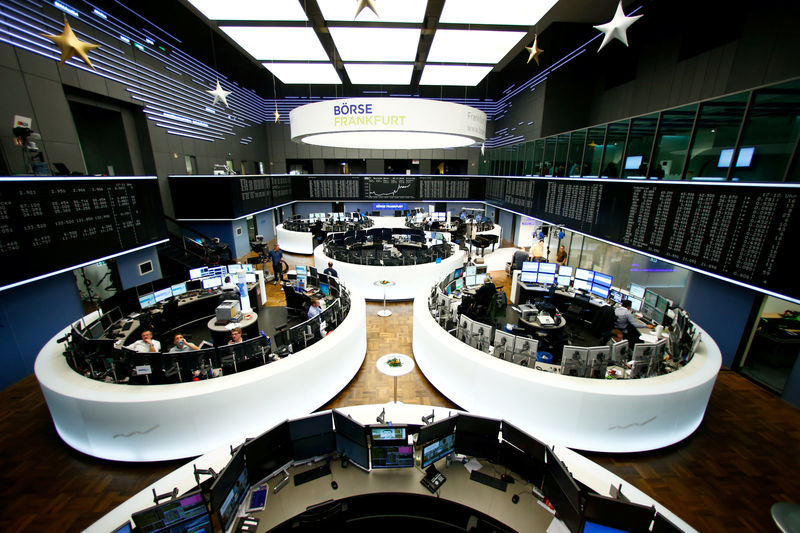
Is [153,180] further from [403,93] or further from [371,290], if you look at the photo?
[403,93]

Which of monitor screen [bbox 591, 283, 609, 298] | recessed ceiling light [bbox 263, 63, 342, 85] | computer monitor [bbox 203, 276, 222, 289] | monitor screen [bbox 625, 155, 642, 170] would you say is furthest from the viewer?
recessed ceiling light [bbox 263, 63, 342, 85]

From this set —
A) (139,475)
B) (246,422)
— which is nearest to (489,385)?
(246,422)

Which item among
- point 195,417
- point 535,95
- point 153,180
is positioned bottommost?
point 195,417

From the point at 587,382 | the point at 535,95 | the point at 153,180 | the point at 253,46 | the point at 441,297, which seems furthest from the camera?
the point at 535,95

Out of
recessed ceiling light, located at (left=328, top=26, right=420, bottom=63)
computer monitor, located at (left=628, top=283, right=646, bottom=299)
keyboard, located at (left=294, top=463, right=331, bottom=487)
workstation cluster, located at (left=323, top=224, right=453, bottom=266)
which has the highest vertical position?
recessed ceiling light, located at (left=328, top=26, right=420, bottom=63)

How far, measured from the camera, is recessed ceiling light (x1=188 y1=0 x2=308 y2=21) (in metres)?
7.85

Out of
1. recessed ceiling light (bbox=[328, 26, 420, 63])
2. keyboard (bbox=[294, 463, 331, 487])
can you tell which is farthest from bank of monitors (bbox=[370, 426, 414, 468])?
recessed ceiling light (bbox=[328, 26, 420, 63])

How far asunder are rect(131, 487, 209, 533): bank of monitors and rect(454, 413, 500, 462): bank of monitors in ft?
7.63

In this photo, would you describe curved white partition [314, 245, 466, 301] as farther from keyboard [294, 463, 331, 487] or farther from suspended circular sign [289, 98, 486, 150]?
keyboard [294, 463, 331, 487]

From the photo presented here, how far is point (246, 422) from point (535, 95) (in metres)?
15.6

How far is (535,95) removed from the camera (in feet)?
43.7

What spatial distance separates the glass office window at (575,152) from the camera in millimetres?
8617

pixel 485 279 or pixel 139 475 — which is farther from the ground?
pixel 485 279

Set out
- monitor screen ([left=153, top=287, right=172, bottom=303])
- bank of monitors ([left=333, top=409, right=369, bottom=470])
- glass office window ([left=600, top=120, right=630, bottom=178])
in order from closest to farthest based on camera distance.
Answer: bank of monitors ([left=333, top=409, right=369, bottom=470]) → monitor screen ([left=153, top=287, right=172, bottom=303]) → glass office window ([left=600, top=120, right=630, bottom=178])
